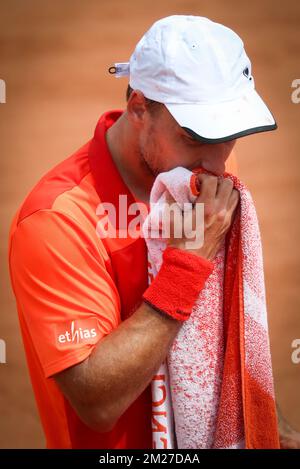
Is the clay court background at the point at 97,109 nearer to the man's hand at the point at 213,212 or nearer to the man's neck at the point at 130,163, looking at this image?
the man's neck at the point at 130,163

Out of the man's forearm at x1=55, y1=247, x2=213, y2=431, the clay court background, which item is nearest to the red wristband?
the man's forearm at x1=55, y1=247, x2=213, y2=431

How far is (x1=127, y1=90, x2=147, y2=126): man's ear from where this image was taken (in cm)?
107

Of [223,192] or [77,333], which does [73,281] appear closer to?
[77,333]

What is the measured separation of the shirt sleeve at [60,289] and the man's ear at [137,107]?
0.69 feet

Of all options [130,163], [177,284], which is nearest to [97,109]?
[130,163]

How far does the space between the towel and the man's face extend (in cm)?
4

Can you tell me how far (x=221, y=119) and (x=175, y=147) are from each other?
0.09 m

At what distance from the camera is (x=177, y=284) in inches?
37.9

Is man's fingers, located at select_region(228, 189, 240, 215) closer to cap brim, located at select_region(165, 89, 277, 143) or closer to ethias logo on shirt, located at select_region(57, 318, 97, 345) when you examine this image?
cap brim, located at select_region(165, 89, 277, 143)

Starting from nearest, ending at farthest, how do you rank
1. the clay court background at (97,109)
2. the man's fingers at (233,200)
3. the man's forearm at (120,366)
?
the man's forearm at (120,366)
the man's fingers at (233,200)
the clay court background at (97,109)

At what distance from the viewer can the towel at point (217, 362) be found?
3.33 feet

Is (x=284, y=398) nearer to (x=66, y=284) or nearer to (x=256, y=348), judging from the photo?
(x=256, y=348)

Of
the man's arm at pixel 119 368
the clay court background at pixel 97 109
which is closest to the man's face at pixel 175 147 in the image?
the man's arm at pixel 119 368
